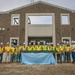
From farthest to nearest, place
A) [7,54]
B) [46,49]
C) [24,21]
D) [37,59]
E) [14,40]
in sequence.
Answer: [24,21] < [14,40] < [7,54] < [46,49] < [37,59]

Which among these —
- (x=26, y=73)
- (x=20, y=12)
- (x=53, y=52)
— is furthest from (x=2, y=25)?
(x=26, y=73)

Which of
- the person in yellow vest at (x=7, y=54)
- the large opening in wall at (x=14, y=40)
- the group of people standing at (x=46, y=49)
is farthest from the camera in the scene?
the large opening in wall at (x=14, y=40)

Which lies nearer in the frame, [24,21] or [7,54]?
[7,54]

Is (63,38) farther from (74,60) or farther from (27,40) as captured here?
(74,60)

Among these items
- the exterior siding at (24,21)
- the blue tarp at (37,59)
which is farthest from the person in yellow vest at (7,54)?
the exterior siding at (24,21)

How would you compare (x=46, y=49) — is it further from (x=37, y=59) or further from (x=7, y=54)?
(x=7, y=54)

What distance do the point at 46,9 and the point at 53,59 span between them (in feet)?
42.2

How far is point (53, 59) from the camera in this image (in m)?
17.4

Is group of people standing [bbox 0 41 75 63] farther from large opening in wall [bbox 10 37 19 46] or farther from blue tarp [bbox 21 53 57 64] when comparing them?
large opening in wall [bbox 10 37 19 46]

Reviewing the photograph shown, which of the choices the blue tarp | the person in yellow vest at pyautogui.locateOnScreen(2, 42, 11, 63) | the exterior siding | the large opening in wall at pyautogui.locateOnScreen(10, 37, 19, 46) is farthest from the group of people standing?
the exterior siding

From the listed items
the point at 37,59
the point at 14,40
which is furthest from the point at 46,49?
the point at 14,40

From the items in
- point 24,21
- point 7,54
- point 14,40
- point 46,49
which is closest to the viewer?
point 46,49

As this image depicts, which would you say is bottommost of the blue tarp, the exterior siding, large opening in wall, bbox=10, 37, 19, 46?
the blue tarp

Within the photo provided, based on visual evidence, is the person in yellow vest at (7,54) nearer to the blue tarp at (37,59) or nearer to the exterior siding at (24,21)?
the blue tarp at (37,59)
